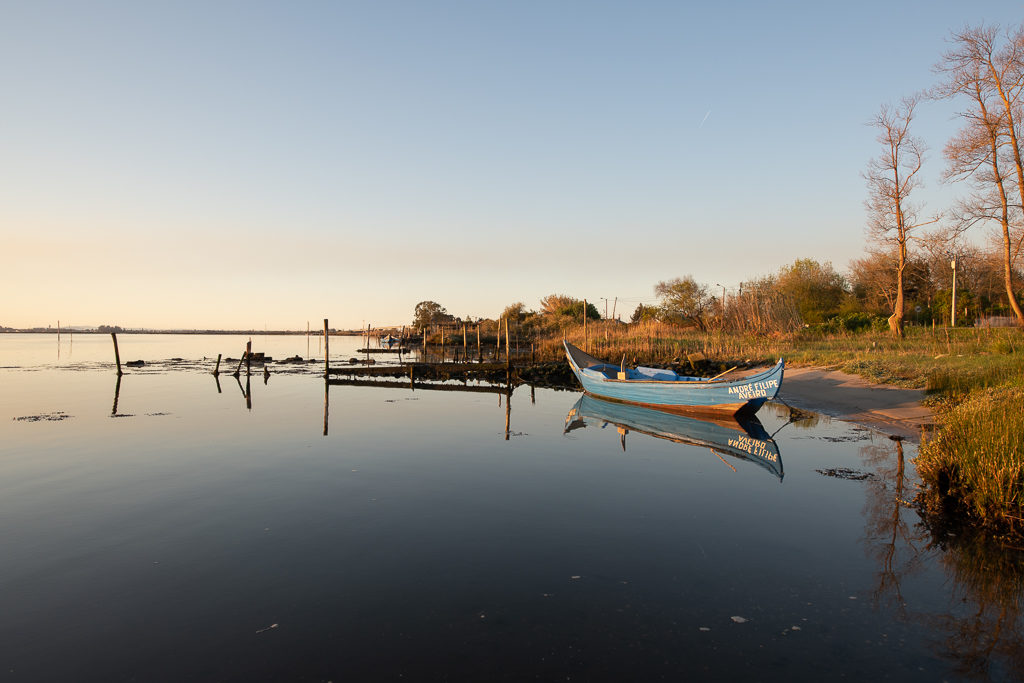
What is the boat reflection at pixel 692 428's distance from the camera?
1239 cm

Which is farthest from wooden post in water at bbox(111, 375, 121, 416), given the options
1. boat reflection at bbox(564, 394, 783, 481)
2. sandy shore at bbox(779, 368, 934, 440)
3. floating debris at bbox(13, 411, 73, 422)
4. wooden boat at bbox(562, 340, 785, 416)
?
sandy shore at bbox(779, 368, 934, 440)

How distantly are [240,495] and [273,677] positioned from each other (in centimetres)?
588

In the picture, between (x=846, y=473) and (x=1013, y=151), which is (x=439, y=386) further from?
(x=1013, y=151)

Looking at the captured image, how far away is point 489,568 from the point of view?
6.32 metres

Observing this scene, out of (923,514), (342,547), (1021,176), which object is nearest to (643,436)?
(923,514)

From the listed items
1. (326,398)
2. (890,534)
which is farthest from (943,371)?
(326,398)

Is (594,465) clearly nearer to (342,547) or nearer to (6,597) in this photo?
(342,547)

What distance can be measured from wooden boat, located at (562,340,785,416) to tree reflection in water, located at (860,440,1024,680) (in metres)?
6.15

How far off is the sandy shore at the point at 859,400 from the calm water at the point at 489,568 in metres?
1.63

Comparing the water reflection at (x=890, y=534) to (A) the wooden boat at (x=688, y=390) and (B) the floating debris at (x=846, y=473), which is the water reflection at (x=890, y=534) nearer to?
(B) the floating debris at (x=846, y=473)

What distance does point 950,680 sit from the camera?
4.12 metres

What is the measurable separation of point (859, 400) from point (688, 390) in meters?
5.43

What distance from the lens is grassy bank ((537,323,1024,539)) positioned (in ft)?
22.6

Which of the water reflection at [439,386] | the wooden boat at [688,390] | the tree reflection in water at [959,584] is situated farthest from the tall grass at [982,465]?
the water reflection at [439,386]
